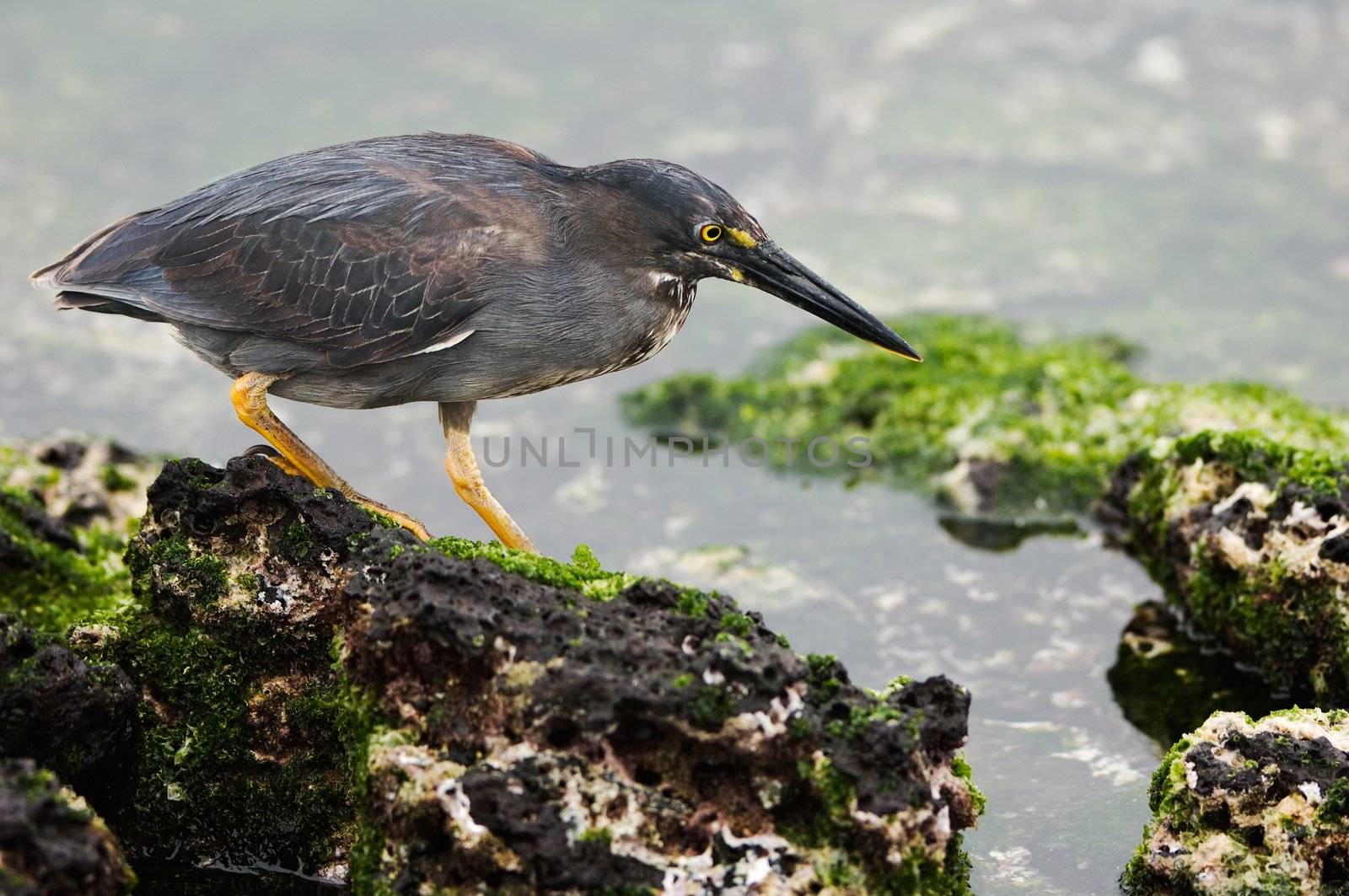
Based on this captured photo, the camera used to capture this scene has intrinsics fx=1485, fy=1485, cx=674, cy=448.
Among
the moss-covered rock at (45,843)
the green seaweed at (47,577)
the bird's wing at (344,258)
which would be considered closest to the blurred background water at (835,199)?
the green seaweed at (47,577)

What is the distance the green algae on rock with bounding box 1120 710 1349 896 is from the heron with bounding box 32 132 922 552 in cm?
202

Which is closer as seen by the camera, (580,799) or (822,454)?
(580,799)

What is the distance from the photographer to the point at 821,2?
1469 cm

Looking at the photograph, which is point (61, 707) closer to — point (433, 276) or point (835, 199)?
point (433, 276)

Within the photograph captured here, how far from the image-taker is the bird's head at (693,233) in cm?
554

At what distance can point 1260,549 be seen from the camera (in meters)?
5.98

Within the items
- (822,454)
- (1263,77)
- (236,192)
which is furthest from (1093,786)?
(1263,77)

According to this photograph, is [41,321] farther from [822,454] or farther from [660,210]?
[660,210]

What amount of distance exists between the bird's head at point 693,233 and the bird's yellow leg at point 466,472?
41.8 inches

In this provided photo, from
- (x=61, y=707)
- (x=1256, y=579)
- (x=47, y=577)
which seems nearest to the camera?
(x=61, y=707)

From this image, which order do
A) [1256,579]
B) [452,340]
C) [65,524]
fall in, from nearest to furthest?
[452,340] → [1256,579] → [65,524]

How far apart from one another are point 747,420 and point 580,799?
521 cm

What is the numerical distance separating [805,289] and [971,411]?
9.64 ft

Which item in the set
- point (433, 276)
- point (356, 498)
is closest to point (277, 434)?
point (356, 498)
